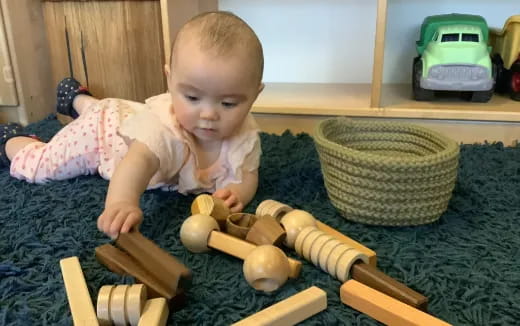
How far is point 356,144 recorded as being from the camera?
103 cm

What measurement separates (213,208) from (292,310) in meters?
0.24

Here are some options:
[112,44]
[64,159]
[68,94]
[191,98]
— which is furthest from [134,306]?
[112,44]

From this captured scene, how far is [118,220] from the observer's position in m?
0.73

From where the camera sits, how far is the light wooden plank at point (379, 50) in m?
→ 1.19

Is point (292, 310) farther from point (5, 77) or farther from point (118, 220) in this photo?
point (5, 77)

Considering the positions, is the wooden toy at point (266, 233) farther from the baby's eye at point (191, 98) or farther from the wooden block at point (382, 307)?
the baby's eye at point (191, 98)

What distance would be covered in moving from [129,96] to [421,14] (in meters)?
0.86

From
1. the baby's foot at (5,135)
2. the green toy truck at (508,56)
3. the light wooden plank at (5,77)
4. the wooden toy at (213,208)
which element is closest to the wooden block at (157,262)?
the wooden toy at (213,208)

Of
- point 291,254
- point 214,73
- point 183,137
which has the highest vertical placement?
point 214,73

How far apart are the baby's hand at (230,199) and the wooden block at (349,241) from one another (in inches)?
5.6

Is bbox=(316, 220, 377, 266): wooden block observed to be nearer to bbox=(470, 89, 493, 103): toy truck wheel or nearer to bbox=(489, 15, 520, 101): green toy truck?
bbox=(470, 89, 493, 103): toy truck wheel

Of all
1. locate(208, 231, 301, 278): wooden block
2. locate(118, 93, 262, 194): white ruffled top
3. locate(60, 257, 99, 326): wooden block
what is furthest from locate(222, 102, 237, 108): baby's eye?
locate(60, 257, 99, 326): wooden block

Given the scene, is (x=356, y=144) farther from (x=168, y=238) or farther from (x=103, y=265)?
(x=103, y=265)

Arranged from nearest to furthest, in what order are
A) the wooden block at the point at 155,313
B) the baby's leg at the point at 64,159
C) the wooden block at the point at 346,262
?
the wooden block at the point at 155,313 → the wooden block at the point at 346,262 → the baby's leg at the point at 64,159
